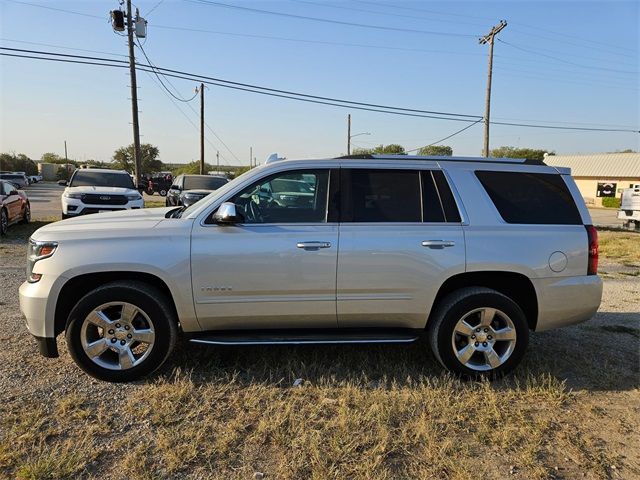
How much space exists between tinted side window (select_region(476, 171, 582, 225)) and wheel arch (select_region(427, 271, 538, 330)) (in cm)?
49

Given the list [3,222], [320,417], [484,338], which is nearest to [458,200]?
[484,338]

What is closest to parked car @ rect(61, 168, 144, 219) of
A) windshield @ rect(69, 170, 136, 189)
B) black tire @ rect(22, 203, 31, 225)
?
windshield @ rect(69, 170, 136, 189)

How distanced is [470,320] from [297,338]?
1.45 m

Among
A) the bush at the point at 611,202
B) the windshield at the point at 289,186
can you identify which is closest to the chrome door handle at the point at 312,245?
the windshield at the point at 289,186

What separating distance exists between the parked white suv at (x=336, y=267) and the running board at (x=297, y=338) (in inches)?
0.6

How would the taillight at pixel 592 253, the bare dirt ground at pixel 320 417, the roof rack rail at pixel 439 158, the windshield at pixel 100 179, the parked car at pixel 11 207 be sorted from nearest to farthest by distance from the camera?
the bare dirt ground at pixel 320 417 < the taillight at pixel 592 253 < the roof rack rail at pixel 439 158 < the parked car at pixel 11 207 < the windshield at pixel 100 179

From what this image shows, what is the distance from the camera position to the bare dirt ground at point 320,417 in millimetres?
2719

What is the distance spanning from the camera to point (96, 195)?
36.7ft

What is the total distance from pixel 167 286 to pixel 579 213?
11.5 feet

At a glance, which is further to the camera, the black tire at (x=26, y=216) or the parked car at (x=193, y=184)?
the parked car at (x=193, y=184)

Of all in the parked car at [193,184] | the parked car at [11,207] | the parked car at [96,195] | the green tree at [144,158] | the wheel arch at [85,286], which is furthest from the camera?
the green tree at [144,158]

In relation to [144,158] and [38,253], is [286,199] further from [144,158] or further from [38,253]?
[144,158]

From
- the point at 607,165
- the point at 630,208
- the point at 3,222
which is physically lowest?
the point at 3,222

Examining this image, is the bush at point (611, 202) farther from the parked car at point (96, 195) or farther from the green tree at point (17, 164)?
the green tree at point (17, 164)
